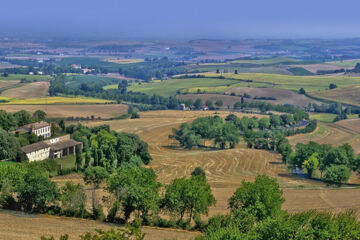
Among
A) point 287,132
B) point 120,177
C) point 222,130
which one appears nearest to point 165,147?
point 222,130

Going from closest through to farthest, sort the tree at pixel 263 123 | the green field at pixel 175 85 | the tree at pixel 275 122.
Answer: the tree at pixel 263 123 → the tree at pixel 275 122 → the green field at pixel 175 85

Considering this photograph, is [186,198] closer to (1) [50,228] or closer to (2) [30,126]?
(1) [50,228]

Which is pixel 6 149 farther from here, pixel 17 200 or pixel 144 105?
pixel 144 105

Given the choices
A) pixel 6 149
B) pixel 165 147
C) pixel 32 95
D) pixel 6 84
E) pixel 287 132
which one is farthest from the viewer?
pixel 6 84

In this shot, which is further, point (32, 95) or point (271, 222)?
point (32, 95)

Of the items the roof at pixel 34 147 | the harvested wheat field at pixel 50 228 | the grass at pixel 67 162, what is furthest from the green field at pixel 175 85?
the harvested wheat field at pixel 50 228

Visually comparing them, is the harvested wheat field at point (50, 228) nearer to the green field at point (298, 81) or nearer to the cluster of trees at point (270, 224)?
the cluster of trees at point (270, 224)
